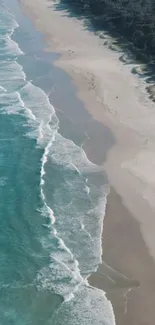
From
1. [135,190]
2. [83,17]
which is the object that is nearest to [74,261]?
[135,190]

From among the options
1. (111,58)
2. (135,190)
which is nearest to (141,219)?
(135,190)

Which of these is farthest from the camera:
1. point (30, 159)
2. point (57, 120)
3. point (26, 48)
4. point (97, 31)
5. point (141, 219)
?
point (97, 31)

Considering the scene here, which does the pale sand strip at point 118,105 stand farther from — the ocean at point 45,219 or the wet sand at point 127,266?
the ocean at point 45,219

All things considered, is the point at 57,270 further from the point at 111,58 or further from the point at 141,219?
the point at 111,58

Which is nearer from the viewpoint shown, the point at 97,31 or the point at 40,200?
the point at 40,200

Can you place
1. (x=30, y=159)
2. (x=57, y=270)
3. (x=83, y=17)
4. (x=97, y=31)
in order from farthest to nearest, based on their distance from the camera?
(x=83, y=17) → (x=97, y=31) → (x=30, y=159) → (x=57, y=270)

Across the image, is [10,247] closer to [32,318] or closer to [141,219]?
[32,318]

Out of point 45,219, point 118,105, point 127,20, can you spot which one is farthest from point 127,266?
point 127,20

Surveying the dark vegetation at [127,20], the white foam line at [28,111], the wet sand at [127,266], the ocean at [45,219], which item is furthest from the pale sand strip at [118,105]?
the white foam line at [28,111]
